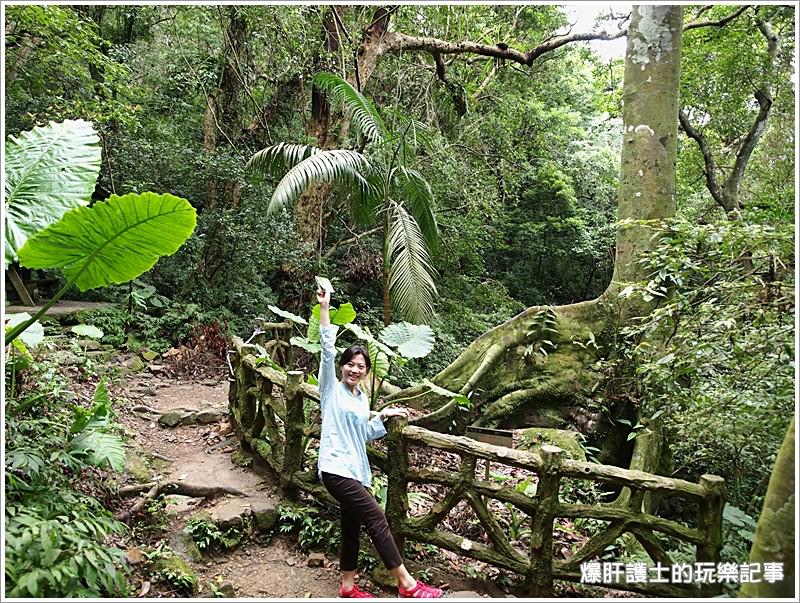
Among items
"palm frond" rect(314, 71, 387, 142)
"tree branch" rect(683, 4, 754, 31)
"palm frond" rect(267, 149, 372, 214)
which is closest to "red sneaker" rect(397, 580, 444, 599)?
"palm frond" rect(267, 149, 372, 214)

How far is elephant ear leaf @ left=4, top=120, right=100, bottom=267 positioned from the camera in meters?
3.19

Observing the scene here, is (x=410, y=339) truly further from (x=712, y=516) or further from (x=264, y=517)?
(x=712, y=516)

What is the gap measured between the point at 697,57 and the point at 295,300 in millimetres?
7219

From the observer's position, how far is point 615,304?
5.50m

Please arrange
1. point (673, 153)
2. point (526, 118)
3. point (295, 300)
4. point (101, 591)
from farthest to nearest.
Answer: point (526, 118), point (295, 300), point (673, 153), point (101, 591)

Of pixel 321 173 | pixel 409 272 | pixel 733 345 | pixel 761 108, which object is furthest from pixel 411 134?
pixel 733 345

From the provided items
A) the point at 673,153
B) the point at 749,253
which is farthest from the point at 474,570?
the point at 673,153

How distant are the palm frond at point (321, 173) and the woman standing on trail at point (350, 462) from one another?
10.4ft

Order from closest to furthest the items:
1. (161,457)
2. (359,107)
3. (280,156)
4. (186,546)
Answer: (186,546) → (161,457) → (359,107) → (280,156)

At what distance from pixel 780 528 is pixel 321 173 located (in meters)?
5.24

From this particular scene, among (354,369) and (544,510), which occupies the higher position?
(354,369)

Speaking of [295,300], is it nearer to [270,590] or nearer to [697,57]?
[270,590]

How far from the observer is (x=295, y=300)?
375 inches

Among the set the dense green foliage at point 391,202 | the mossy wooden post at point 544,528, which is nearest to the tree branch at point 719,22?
the dense green foliage at point 391,202
